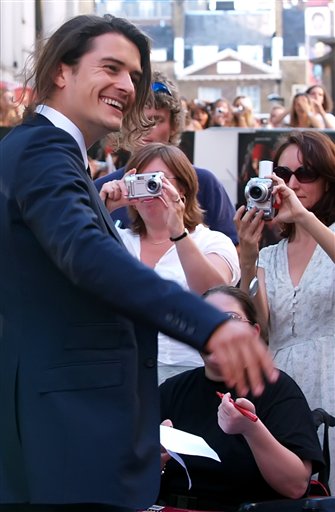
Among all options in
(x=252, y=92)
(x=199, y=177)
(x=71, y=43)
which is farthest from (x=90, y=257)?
(x=252, y=92)

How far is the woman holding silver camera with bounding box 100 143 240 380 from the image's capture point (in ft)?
11.7

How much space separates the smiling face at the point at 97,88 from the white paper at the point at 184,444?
94cm

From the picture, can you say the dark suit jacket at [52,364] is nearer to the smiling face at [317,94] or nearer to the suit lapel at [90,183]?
the suit lapel at [90,183]

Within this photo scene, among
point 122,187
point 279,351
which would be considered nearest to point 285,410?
point 279,351

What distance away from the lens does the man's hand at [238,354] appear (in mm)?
1771

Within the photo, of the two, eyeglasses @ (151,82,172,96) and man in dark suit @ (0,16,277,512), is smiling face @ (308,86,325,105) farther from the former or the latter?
man in dark suit @ (0,16,277,512)

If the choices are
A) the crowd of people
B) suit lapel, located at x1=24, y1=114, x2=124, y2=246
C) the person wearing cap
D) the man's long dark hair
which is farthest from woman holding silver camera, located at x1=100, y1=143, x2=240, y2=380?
suit lapel, located at x1=24, y1=114, x2=124, y2=246

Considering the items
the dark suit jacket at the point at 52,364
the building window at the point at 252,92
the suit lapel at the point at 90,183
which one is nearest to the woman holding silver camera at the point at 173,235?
the suit lapel at the point at 90,183

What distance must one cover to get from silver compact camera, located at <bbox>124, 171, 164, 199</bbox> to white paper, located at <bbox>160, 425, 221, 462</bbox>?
37.6 inches

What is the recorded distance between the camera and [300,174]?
12.5ft

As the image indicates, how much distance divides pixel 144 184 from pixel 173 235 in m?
0.21

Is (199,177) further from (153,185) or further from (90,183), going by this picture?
(90,183)

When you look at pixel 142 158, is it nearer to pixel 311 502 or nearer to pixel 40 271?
pixel 311 502

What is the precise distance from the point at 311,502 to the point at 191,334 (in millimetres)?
1160
